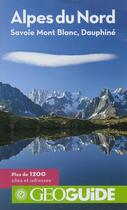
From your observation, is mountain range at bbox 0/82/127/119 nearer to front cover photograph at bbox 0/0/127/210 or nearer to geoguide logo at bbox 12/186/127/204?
front cover photograph at bbox 0/0/127/210

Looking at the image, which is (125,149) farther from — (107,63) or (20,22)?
(20,22)

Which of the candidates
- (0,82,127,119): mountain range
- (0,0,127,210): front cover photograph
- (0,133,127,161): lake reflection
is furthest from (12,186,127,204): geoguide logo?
(0,82,127,119): mountain range

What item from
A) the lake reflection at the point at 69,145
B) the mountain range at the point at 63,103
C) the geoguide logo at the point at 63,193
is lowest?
the geoguide logo at the point at 63,193

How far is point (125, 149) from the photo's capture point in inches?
372

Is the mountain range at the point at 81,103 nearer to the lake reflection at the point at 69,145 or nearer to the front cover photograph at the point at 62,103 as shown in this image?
the front cover photograph at the point at 62,103

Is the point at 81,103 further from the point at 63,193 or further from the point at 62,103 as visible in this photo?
the point at 63,193

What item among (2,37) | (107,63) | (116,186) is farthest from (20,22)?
(116,186)

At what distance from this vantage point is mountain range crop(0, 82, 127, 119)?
30.9ft

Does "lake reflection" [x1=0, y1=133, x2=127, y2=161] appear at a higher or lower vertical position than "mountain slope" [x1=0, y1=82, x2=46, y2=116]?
lower

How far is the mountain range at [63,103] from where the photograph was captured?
30.9 ft

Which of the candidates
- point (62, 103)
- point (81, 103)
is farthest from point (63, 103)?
point (81, 103)

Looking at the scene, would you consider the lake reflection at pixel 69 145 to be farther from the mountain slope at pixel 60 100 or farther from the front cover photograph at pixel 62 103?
the mountain slope at pixel 60 100

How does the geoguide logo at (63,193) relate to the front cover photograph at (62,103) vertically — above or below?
below

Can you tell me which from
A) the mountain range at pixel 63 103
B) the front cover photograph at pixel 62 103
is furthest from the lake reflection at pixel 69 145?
the mountain range at pixel 63 103
